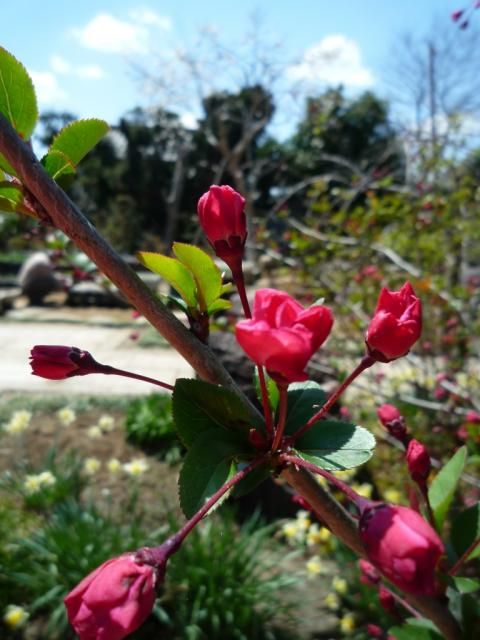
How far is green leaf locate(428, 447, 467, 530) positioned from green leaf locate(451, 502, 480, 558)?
0.05 meters

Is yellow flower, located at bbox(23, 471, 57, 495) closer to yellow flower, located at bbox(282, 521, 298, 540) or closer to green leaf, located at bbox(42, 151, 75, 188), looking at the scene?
yellow flower, located at bbox(282, 521, 298, 540)

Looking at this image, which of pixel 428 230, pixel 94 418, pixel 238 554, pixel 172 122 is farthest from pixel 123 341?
pixel 172 122

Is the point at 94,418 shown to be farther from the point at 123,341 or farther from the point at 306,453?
the point at 306,453

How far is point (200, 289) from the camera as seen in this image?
1.79 feet

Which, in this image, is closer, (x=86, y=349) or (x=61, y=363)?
(x=61, y=363)

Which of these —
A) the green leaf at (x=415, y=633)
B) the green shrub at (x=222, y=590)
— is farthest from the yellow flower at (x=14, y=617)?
the green leaf at (x=415, y=633)

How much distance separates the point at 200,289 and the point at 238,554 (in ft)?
7.46

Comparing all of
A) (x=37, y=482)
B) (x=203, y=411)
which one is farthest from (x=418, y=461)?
(x=37, y=482)

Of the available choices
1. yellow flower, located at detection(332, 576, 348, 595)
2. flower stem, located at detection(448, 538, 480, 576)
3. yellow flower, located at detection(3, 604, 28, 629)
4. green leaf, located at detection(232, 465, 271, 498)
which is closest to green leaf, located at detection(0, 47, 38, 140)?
green leaf, located at detection(232, 465, 271, 498)

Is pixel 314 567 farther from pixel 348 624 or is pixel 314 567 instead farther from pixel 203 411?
pixel 203 411

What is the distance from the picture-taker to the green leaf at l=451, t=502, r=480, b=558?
2.48 ft

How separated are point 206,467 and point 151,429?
364cm

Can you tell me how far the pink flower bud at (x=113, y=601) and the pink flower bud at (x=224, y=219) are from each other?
0.30 m

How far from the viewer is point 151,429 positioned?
3992 mm
